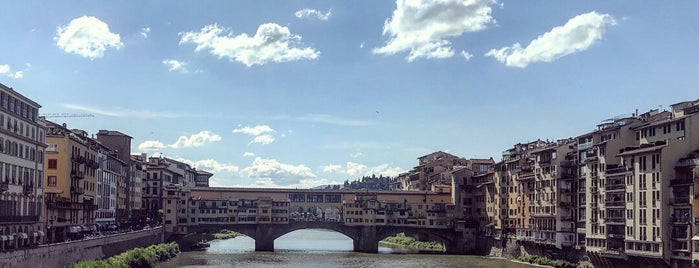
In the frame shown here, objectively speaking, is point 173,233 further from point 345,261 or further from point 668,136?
point 668,136

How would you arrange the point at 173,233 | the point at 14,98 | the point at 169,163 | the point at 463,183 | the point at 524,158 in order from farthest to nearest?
the point at 169,163, the point at 463,183, the point at 173,233, the point at 524,158, the point at 14,98

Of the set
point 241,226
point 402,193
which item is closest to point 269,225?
point 241,226

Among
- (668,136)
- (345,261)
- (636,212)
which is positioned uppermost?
(668,136)

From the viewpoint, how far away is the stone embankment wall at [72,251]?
153 feet

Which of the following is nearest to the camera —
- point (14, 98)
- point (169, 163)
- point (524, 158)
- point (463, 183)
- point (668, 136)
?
point (14, 98)

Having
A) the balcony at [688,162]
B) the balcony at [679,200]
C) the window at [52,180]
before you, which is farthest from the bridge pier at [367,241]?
the balcony at [688,162]

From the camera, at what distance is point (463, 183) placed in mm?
111875

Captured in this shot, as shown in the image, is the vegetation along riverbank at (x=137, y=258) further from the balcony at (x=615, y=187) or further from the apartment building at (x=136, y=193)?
the balcony at (x=615, y=187)

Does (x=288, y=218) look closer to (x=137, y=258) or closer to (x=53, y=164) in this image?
(x=137, y=258)

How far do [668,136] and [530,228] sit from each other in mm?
27858

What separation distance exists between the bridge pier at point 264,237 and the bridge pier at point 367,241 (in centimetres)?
1076

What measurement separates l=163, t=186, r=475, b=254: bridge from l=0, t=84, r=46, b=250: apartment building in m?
43.3

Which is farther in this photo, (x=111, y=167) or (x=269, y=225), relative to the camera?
(x=269, y=225)

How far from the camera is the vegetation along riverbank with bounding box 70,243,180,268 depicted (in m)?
58.6
